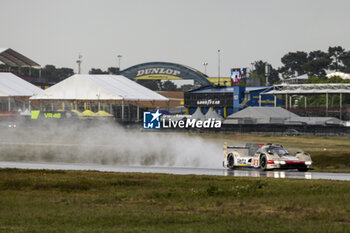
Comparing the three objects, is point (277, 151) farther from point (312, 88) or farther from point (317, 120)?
point (312, 88)

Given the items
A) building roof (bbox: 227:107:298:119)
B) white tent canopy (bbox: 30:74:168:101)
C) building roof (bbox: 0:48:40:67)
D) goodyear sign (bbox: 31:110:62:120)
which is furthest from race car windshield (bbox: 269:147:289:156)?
building roof (bbox: 0:48:40:67)

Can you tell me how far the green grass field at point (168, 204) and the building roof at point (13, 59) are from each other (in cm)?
11449

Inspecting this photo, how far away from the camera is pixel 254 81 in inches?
6575

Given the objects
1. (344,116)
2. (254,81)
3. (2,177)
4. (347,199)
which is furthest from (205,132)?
(254,81)

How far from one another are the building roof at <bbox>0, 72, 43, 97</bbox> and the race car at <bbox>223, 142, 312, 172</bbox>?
3344 inches

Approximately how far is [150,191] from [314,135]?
1952 inches

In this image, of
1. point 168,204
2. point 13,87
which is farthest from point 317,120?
point 168,204

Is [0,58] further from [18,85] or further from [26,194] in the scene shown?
[26,194]

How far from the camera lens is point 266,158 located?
32.9 m

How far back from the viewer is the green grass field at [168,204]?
1552 centimetres

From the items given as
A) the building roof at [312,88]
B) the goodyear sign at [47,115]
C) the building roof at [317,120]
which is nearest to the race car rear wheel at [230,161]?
the building roof at [317,120]

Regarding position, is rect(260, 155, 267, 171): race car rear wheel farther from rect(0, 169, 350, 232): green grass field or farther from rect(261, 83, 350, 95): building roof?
rect(261, 83, 350, 95): building roof

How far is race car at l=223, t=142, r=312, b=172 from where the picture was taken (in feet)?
106

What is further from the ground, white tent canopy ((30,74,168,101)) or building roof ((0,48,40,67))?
building roof ((0,48,40,67))
